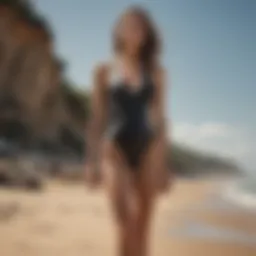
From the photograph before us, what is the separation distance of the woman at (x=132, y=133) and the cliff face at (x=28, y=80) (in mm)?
183

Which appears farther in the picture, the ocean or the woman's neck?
the ocean

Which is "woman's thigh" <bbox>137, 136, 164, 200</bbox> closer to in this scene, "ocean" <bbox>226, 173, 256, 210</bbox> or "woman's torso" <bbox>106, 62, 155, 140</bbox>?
"woman's torso" <bbox>106, 62, 155, 140</bbox>

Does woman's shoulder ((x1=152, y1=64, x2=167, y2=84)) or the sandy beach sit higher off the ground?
woman's shoulder ((x1=152, y1=64, x2=167, y2=84))

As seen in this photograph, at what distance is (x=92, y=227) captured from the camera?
1.45 metres

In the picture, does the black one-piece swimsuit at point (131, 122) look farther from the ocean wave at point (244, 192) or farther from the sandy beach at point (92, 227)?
the ocean wave at point (244, 192)

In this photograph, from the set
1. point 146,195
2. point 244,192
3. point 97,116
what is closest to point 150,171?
point 146,195

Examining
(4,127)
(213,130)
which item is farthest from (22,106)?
(213,130)

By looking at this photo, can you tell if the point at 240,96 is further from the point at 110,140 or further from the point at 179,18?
the point at 110,140

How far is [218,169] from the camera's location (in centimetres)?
157

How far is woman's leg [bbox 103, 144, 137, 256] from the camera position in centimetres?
141

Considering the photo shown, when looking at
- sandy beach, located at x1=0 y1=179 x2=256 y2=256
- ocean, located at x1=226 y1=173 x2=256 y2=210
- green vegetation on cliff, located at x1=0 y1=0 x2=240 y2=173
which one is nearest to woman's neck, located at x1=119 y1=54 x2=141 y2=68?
green vegetation on cliff, located at x1=0 y1=0 x2=240 y2=173

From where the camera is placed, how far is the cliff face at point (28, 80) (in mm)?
1590

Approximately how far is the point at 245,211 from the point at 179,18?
49 centimetres

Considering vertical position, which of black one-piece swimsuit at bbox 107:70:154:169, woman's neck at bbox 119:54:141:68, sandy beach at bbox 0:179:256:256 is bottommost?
sandy beach at bbox 0:179:256:256
